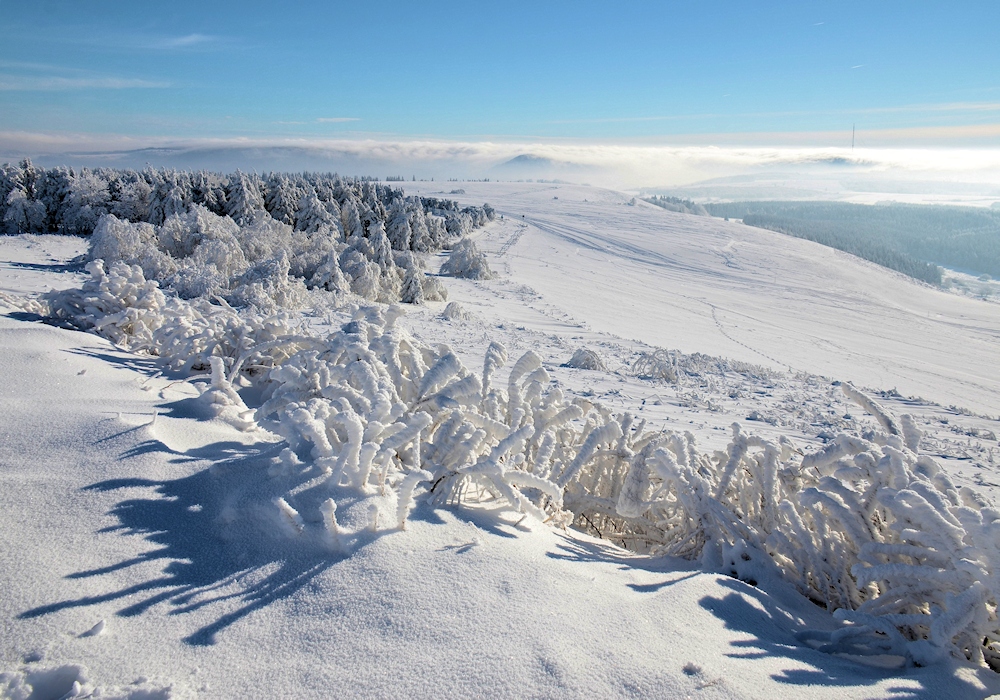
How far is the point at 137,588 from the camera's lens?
122cm

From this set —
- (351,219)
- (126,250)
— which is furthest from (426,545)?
(351,219)

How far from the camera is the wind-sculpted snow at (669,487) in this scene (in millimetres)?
1457

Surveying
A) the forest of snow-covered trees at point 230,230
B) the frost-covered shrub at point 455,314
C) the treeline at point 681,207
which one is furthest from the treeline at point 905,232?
the frost-covered shrub at point 455,314

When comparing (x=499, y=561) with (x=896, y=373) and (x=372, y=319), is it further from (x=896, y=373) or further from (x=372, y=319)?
(x=896, y=373)

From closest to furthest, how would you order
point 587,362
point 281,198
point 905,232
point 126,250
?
1. point 587,362
2. point 126,250
3. point 281,198
4. point 905,232

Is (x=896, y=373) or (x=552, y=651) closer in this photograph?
(x=552, y=651)

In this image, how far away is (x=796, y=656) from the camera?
1345mm

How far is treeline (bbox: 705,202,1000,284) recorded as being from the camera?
51.1 metres

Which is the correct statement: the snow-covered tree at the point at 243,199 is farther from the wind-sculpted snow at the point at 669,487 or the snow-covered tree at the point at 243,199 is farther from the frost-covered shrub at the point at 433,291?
the wind-sculpted snow at the point at 669,487

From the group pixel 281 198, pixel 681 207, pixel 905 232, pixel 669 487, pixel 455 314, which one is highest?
pixel 681 207

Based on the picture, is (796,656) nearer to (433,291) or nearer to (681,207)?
(433,291)

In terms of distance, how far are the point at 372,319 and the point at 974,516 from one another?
270cm

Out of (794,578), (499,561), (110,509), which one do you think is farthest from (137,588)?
(794,578)

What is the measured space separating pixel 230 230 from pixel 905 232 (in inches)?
3830
